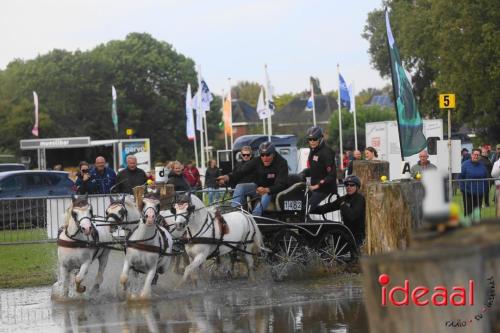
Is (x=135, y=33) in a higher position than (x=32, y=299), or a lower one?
higher

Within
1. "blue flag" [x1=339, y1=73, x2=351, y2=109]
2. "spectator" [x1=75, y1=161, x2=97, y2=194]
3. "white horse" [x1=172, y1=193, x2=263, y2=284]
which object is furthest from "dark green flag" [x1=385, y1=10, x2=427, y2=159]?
"blue flag" [x1=339, y1=73, x2=351, y2=109]

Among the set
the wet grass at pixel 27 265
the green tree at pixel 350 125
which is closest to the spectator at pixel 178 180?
the wet grass at pixel 27 265

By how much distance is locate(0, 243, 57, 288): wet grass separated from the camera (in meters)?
17.0

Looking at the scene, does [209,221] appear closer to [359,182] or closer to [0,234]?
[359,182]

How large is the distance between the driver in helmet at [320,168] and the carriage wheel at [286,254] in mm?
660

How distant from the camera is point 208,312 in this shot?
39.9ft

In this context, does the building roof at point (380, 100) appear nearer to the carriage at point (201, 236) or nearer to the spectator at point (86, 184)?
the spectator at point (86, 184)

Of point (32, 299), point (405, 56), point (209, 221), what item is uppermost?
point (405, 56)

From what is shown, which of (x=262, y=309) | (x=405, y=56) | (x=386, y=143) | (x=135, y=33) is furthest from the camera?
(x=135, y=33)

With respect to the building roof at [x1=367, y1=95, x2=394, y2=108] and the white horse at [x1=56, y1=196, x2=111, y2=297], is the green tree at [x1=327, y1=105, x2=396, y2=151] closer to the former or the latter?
the building roof at [x1=367, y1=95, x2=394, y2=108]

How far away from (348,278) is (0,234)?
30.8 ft

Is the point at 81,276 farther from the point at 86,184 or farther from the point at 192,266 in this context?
the point at 86,184

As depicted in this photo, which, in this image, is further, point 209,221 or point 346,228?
point 346,228

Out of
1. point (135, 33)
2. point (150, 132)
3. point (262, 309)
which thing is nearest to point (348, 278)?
point (262, 309)
